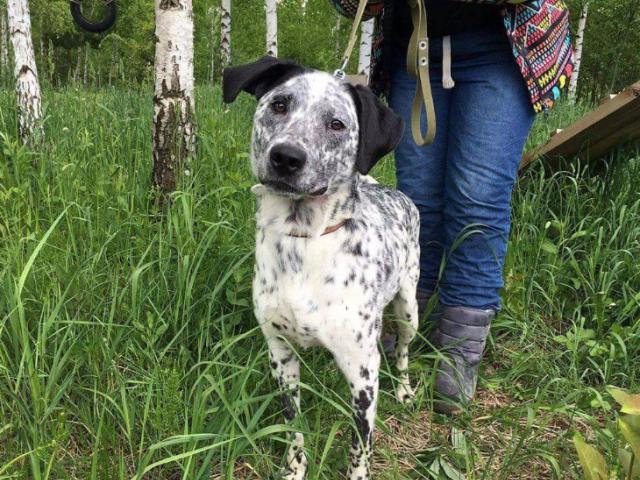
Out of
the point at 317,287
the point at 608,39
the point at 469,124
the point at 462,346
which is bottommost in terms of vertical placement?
the point at 462,346

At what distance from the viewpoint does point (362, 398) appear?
204cm

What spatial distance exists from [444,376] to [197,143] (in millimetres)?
2171

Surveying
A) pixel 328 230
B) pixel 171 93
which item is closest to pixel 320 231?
pixel 328 230

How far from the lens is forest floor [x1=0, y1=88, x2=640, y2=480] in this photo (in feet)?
6.21

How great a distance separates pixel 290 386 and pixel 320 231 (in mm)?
651

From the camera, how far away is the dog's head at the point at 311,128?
176 centimetres

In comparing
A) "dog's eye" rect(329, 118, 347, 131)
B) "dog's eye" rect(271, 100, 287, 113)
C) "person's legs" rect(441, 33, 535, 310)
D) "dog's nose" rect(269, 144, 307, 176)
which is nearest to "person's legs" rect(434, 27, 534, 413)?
"person's legs" rect(441, 33, 535, 310)

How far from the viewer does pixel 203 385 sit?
214cm

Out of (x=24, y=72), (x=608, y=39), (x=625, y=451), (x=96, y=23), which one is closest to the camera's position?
(x=625, y=451)

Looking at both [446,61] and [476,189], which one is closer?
[446,61]

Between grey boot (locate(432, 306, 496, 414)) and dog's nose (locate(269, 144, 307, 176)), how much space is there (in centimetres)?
139

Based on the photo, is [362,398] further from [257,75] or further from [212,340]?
[257,75]

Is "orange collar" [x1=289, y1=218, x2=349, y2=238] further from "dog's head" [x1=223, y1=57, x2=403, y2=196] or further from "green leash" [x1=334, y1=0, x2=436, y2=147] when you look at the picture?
"green leash" [x1=334, y1=0, x2=436, y2=147]

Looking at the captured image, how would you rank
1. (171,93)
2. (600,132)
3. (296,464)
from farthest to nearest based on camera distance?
(600,132)
(171,93)
(296,464)
